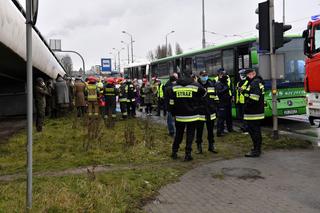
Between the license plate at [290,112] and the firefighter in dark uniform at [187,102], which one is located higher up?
the firefighter in dark uniform at [187,102]

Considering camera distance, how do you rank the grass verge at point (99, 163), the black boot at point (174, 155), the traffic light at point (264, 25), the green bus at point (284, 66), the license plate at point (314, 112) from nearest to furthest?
the grass verge at point (99, 163) → the black boot at point (174, 155) → the traffic light at point (264, 25) → the license plate at point (314, 112) → the green bus at point (284, 66)

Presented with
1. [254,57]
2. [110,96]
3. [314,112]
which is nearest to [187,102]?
[314,112]

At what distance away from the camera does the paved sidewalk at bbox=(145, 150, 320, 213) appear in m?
5.39

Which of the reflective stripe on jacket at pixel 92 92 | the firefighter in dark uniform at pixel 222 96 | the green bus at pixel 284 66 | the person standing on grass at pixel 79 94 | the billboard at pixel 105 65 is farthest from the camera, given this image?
the billboard at pixel 105 65

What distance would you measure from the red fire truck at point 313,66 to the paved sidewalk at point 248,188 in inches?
100

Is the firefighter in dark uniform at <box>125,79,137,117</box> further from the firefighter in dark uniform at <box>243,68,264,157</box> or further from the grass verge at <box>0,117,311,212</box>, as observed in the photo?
the firefighter in dark uniform at <box>243,68,264,157</box>

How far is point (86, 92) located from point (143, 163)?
10.2 meters

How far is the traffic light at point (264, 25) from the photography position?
10164 millimetres

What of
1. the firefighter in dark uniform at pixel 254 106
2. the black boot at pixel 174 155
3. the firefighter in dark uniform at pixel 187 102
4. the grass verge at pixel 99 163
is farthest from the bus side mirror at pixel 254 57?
the black boot at pixel 174 155

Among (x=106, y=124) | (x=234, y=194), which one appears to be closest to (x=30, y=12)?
(x=234, y=194)

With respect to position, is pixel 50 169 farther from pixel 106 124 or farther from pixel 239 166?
pixel 106 124

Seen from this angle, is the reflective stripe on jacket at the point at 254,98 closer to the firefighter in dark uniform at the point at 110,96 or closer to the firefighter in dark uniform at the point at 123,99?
the firefighter in dark uniform at the point at 110,96

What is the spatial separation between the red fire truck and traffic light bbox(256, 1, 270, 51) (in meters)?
1.29

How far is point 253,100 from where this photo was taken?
8.66 metres
